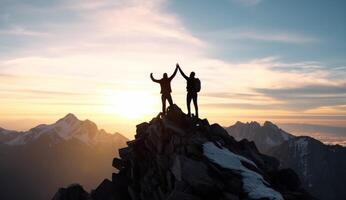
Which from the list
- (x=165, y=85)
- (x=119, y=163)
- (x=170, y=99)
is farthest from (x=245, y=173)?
(x=119, y=163)

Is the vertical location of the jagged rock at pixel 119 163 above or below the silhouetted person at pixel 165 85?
below

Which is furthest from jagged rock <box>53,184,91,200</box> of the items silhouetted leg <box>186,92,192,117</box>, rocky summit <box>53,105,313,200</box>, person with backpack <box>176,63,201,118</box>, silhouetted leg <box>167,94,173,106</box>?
person with backpack <box>176,63,201,118</box>

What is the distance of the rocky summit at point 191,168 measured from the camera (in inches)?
1439

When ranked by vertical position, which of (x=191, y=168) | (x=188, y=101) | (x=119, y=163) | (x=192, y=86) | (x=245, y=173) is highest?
(x=192, y=86)

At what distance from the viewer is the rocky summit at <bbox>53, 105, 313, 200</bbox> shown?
36562mm

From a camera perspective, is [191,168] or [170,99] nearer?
[191,168]

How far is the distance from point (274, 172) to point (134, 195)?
17.4 metres

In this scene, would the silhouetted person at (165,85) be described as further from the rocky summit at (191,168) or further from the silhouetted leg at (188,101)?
the rocky summit at (191,168)

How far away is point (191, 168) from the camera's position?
39312mm

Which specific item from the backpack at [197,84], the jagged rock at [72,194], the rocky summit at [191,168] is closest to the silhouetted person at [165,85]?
the backpack at [197,84]

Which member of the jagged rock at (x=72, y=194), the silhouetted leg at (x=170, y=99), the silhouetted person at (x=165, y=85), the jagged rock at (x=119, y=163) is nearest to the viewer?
the silhouetted person at (x=165, y=85)

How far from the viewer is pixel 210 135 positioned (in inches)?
1967

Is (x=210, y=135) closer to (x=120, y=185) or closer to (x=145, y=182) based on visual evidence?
(x=145, y=182)

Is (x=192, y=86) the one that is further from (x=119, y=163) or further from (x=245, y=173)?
(x=119, y=163)
